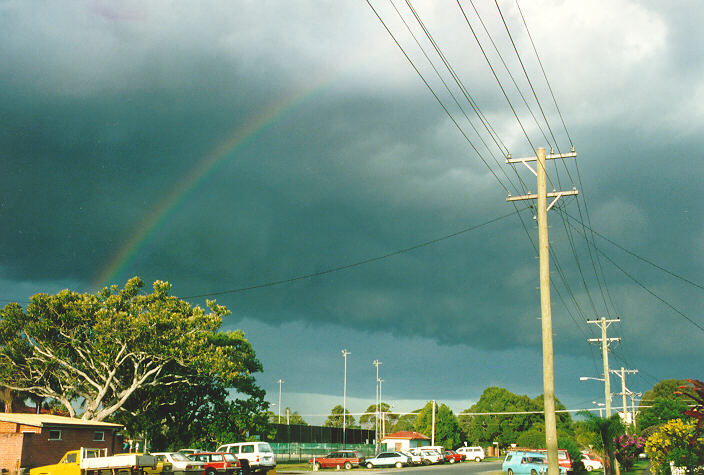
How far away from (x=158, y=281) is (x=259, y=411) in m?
13.7

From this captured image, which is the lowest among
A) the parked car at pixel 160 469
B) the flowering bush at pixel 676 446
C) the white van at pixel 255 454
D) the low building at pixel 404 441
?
A: the low building at pixel 404 441

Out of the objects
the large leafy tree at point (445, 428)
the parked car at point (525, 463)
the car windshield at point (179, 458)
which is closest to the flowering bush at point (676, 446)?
the parked car at point (525, 463)

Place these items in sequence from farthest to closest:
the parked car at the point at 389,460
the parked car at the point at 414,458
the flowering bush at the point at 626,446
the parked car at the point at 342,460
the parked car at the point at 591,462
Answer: the parked car at the point at 414,458 → the parked car at the point at 389,460 → the parked car at the point at 342,460 → the parked car at the point at 591,462 → the flowering bush at the point at 626,446

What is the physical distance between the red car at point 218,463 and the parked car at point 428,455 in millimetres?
38065

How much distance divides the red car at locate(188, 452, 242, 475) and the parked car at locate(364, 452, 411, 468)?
3049 centimetres

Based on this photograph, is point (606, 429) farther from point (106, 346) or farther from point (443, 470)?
point (106, 346)

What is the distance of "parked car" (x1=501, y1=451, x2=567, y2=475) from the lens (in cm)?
4434

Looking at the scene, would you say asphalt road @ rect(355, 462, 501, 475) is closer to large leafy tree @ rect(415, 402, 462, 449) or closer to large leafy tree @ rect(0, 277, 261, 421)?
large leafy tree @ rect(0, 277, 261, 421)

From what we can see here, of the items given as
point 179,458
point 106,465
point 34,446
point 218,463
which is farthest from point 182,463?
point 34,446

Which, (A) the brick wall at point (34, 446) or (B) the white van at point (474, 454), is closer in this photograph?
(A) the brick wall at point (34, 446)

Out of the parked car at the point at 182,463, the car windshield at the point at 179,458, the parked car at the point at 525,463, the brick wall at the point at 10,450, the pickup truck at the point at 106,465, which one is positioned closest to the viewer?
the pickup truck at the point at 106,465

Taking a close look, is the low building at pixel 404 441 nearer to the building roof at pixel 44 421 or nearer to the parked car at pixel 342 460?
the parked car at pixel 342 460

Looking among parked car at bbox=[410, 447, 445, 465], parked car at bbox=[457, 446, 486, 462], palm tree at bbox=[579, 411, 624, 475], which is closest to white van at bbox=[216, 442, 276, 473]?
palm tree at bbox=[579, 411, 624, 475]

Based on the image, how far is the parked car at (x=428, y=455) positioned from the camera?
72250 mm
